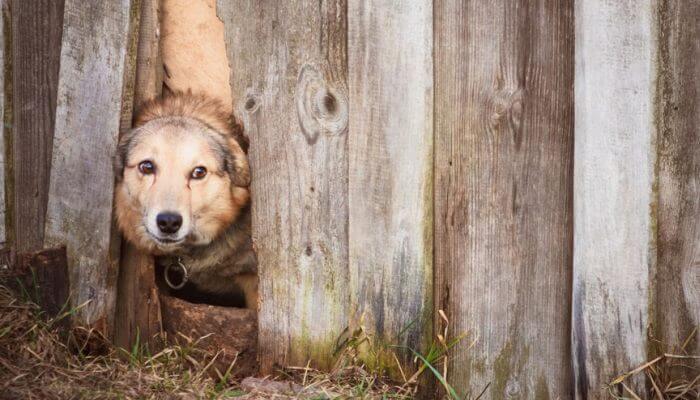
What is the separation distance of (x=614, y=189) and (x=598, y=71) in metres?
0.48

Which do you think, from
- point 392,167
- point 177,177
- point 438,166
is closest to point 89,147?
point 177,177

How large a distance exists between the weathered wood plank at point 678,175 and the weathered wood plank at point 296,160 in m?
1.34

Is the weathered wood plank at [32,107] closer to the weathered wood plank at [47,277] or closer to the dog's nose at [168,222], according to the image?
the weathered wood plank at [47,277]

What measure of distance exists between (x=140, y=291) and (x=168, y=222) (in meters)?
0.53

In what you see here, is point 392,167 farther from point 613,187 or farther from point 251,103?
point 613,187

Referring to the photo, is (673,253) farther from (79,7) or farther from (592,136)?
(79,7)

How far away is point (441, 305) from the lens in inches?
131

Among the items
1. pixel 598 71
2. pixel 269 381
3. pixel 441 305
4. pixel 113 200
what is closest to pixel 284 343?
pixel 269 381

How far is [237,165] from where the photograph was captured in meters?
3.86

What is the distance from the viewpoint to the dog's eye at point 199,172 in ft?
13.0

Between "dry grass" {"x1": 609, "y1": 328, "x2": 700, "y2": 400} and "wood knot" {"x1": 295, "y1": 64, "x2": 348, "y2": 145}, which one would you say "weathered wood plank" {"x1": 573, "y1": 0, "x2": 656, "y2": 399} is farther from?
"wood knot" {"x1": 295, "y1": 64, "x2": 348, "y2": 145}

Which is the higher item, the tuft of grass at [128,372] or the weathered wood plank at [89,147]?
the weathered wood plank at [89,147]

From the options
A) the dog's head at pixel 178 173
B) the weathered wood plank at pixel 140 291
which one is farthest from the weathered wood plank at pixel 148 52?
the dog's head at pixel 178 173

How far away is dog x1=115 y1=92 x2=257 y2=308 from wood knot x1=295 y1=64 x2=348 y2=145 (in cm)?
41
